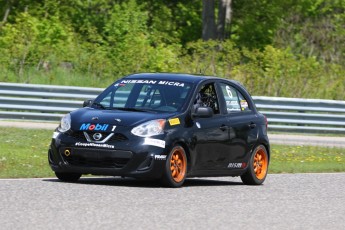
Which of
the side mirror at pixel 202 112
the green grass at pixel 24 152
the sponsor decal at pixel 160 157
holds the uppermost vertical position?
the side mirror at pixel 202 112

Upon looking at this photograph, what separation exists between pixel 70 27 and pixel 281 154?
17.8 metres

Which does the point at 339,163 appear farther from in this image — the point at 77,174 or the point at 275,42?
the point at 275,42

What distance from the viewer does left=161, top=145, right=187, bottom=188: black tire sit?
42.7 feet

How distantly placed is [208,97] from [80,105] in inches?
462

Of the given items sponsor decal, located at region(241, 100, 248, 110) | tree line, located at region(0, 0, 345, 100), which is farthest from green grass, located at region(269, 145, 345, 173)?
tree line, located at region(0, 0, 345, 100)

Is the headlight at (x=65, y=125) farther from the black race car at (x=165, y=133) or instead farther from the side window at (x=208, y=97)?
the side window at (x=208, y=97)

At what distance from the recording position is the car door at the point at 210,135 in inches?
540

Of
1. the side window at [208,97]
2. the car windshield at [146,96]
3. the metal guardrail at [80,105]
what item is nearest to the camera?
the car windshield at [146,96]

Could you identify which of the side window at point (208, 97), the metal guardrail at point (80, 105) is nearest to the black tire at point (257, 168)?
the side window at point (208, 97)

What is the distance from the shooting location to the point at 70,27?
3791 centimetres

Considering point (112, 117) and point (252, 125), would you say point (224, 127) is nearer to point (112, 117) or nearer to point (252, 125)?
point (252, 125)

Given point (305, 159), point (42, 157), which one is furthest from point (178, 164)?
point (305, 159)

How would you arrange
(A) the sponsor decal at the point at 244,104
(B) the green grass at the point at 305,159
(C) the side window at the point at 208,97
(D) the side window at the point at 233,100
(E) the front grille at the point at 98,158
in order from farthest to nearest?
(B) the green grass at the point at 305,159 → (A) the sponsor decal at the point at 244,104 → (D) the side window at the point at 233,100 → (C) the side window at the point at 208,97 → (E) the front grille at the point at 98,158

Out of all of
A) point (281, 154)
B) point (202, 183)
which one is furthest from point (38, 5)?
point (202, 183)
